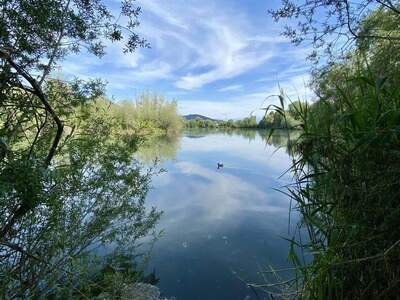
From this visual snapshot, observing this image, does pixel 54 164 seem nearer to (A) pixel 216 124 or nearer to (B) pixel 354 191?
(B) pixel 354 191

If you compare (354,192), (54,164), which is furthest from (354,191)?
(54,164)

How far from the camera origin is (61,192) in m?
2.07

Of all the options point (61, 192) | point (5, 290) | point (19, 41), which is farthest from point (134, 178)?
point (19, 41)

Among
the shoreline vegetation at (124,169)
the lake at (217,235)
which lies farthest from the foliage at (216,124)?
the shoreline vegetation at (124,169)

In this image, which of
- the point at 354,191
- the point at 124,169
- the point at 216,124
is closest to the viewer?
the point at 354,191

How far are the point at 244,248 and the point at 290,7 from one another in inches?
152

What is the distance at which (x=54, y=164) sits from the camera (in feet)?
6.97

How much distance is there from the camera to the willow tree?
1.40 metres

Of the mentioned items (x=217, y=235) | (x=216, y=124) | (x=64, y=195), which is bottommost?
(x=217, y=235)

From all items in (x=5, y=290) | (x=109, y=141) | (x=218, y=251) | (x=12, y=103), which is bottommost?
(x=218, y=251)

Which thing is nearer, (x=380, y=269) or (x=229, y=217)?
(x=380, y=269)

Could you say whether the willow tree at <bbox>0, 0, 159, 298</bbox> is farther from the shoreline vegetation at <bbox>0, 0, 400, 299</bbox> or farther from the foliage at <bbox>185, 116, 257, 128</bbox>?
the foliage at <bbox>185, 116, 257, 128</bbox>

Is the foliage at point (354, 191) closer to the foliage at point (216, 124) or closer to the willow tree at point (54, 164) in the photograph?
the willow tree at point (54, 164)

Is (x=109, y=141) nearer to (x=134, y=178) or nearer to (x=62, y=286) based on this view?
(x=134, y=178)
